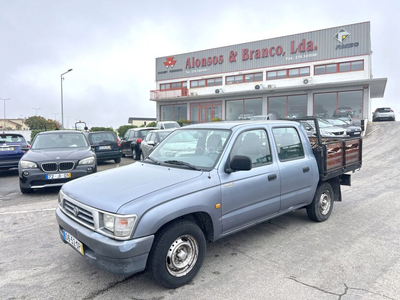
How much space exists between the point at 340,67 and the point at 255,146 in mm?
25974

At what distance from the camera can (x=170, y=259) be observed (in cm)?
306

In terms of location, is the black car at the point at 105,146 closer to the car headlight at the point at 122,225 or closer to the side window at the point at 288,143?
the side window at the point at 288,143

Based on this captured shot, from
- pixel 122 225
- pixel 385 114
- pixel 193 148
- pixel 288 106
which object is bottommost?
pixel 122 225

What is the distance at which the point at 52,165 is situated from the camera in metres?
7.08

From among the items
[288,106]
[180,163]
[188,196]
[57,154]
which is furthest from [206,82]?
[188,196]

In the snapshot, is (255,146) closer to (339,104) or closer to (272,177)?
(272,177)

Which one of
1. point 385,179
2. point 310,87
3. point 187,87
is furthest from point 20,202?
point 187,87

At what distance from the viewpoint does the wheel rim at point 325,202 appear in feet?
17.2

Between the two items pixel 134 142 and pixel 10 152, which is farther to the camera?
pixel 134 142

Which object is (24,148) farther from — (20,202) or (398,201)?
(398,201)

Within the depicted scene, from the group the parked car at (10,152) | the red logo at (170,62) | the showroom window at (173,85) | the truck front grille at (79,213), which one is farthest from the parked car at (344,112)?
the truck front grille at (79,213)

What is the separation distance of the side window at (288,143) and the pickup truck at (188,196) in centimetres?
2

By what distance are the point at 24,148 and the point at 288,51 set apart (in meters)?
25.5

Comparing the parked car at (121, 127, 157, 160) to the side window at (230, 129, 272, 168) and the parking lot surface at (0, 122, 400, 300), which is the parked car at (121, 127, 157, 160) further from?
the side window at (230, 129, 272, 168)
